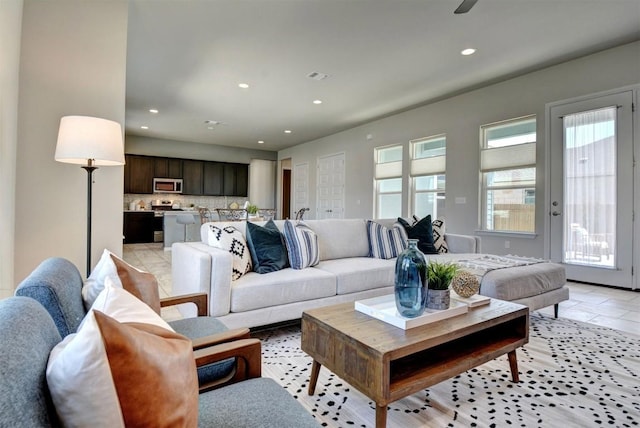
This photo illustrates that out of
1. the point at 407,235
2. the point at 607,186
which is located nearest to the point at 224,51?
the point at 407,235

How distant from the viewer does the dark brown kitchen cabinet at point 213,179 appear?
379 inches

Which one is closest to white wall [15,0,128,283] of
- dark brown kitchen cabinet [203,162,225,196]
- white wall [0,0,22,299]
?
white wall [0,0,22,299]

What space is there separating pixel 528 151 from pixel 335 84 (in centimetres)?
299

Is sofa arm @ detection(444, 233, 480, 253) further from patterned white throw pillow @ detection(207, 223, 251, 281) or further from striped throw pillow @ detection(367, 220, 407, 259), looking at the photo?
patterned white throw pillow @ detection(207, 223, 251, 281)

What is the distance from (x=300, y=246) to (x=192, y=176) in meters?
7.55

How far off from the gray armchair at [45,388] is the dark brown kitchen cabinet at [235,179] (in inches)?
364

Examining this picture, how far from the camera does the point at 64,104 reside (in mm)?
2637

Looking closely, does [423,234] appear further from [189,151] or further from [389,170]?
[189,151]

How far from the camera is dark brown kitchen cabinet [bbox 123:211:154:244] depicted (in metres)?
8.27

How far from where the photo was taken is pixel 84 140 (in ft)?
6.84

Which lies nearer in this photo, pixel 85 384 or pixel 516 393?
pixel 85 384

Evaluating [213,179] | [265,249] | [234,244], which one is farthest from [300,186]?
[234,244]

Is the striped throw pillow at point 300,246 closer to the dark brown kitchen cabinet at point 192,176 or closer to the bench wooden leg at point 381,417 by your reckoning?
the bench wooden leg at point 381,417

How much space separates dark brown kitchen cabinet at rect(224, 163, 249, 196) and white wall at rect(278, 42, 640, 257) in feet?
13.2
